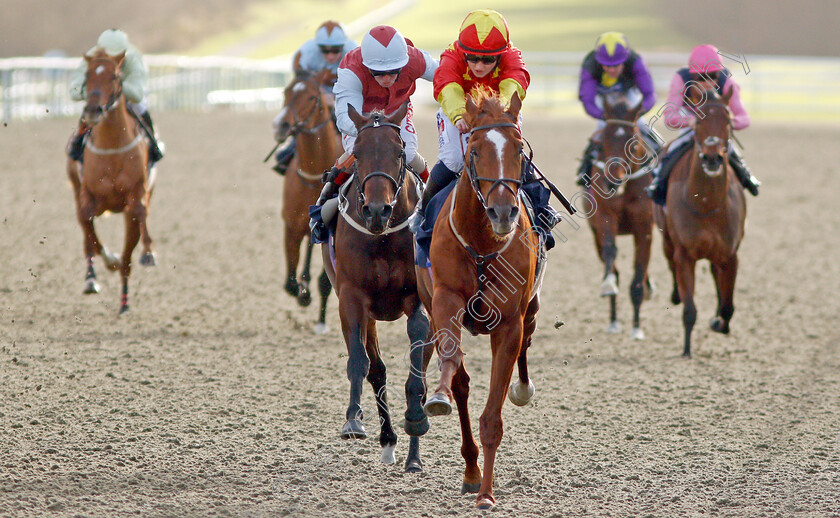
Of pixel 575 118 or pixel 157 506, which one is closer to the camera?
pixel 157 506

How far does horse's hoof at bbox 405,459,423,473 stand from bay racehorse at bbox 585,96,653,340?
4.01 meters

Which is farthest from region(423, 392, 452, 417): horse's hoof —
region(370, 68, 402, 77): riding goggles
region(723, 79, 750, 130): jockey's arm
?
region(723, 79, 750, 130): jockey's arm

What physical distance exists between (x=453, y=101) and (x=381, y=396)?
1726 mm

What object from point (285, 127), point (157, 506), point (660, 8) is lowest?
point (157, 506)

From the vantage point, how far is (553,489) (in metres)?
5.34

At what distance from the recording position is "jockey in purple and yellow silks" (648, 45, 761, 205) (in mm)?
8445

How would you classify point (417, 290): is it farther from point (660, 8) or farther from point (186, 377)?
point (660, 8)

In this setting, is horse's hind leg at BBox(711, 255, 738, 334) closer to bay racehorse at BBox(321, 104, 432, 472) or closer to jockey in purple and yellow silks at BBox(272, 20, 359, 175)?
bay racehorse at BBox(321, 104, 432, 472)

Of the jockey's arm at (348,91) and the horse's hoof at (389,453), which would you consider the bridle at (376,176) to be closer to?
the jockey's arm at (348,91)

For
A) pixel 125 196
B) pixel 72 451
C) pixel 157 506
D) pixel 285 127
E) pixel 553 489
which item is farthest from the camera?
pixel 125 196

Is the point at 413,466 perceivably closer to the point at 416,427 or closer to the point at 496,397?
the point at 416,427

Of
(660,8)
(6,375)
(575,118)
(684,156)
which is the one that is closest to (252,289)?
(6,375)

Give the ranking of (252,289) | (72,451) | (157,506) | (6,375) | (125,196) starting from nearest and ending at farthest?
(157,506) < (72,451) < (6,375) < (125,196) < (252,289)

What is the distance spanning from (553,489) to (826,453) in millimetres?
1742
